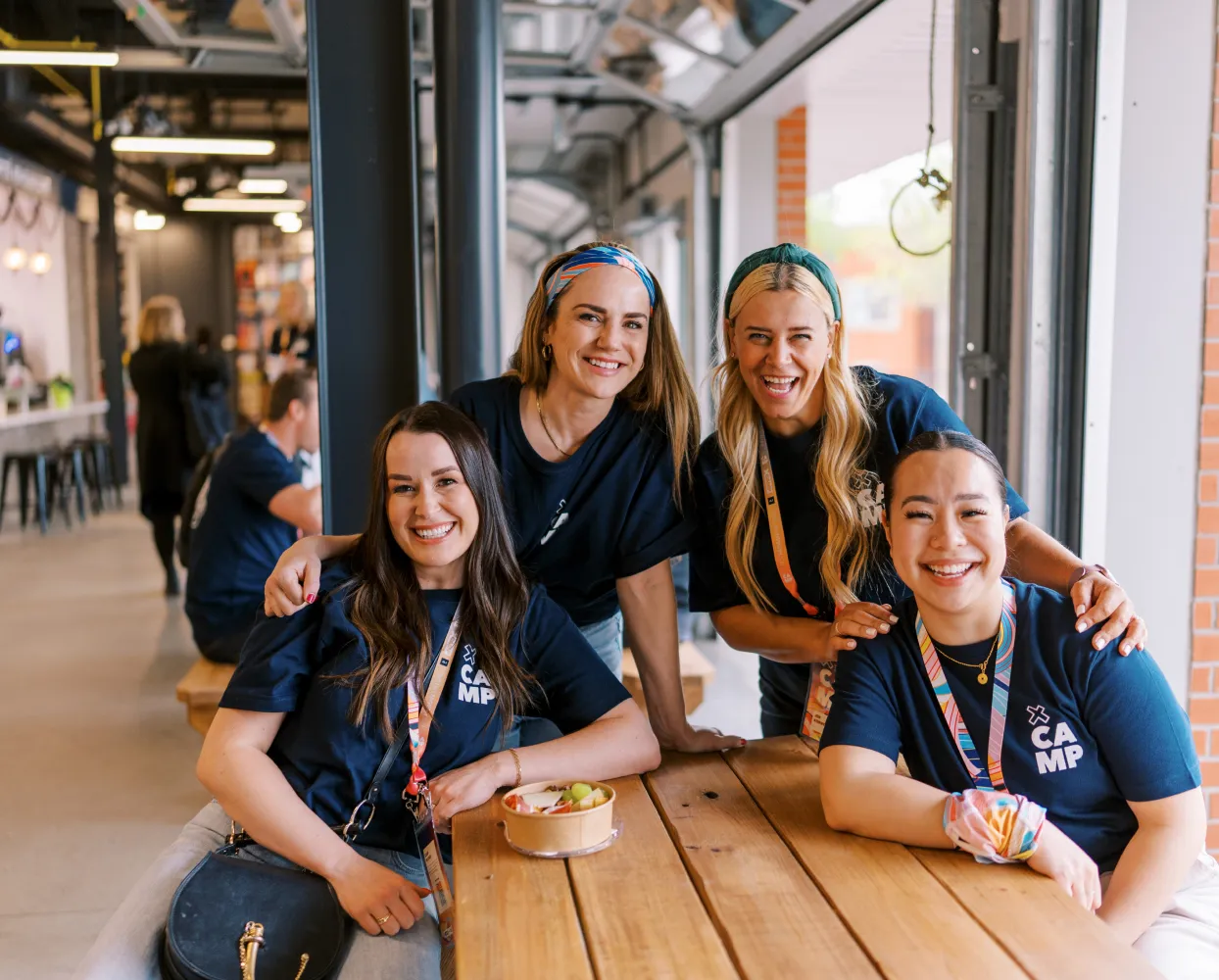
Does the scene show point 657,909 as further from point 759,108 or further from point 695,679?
point 759,108

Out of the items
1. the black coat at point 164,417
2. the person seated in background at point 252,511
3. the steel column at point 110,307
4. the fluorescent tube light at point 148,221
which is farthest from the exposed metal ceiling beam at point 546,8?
the fluorescent tube light at point 148,221

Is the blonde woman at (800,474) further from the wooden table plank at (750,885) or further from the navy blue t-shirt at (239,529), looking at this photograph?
the navy blue t-shirt at (239,529)

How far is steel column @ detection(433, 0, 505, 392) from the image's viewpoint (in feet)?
10.8

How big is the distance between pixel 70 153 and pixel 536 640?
12.6m

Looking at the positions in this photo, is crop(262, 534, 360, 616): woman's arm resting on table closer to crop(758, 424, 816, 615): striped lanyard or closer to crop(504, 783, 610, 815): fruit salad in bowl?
crop(504, 783, 610, 815): fruit salad in bowl

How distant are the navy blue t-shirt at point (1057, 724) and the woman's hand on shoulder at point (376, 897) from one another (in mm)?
685

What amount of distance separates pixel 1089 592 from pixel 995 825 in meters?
0.42

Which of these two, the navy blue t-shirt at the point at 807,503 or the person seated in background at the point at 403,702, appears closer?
the person seated in background at the point at 403,702

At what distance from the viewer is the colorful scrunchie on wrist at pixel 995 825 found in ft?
5.10

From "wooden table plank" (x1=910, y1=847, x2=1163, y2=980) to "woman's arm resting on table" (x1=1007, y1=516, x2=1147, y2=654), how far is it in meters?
0.39

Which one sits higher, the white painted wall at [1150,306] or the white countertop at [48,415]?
→ the white painted wall at [1150,306]

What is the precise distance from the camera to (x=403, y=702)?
6.41ft

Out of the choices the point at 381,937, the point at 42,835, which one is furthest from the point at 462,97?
the point at 42,835

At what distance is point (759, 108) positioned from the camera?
600cm
